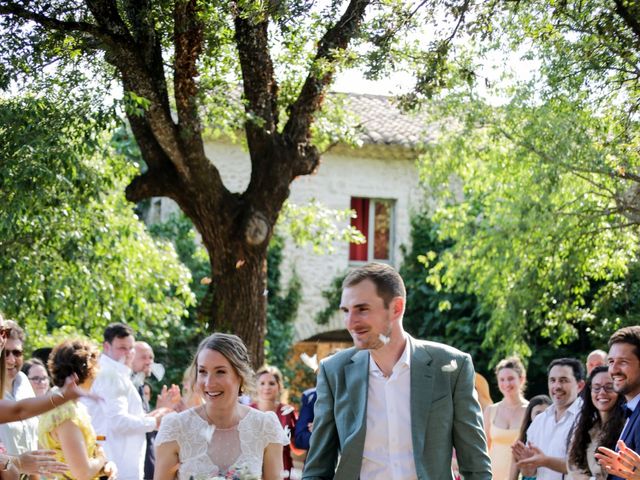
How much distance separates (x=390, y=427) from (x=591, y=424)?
10.6ft

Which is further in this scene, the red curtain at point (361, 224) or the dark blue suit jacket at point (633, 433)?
the red curtain at point (361, 224)

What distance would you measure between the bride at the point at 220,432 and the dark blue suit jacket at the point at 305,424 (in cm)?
419

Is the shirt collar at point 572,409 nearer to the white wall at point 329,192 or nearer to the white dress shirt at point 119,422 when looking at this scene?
the white dress shirt at point 119,422

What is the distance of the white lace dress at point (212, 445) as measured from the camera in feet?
19.5

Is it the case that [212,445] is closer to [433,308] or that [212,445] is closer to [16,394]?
[16,394]

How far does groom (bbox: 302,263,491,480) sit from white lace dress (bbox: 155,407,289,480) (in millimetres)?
431

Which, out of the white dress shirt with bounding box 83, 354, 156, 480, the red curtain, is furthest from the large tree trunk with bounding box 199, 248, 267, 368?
the red curtain

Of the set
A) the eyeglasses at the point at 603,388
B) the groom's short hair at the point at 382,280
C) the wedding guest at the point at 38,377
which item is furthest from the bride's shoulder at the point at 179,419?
the wedding guest at the point at 38,377

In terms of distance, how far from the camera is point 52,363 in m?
7.60

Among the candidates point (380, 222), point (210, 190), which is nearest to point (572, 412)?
point (210, 190)

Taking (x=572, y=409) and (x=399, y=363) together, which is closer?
(x=399, y=363)

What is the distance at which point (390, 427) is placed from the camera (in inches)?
221

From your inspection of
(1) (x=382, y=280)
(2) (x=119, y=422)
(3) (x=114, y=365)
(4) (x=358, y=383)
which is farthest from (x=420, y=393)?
(3) (x=114, y=365)

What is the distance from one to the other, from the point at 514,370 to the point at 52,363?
5360mm
